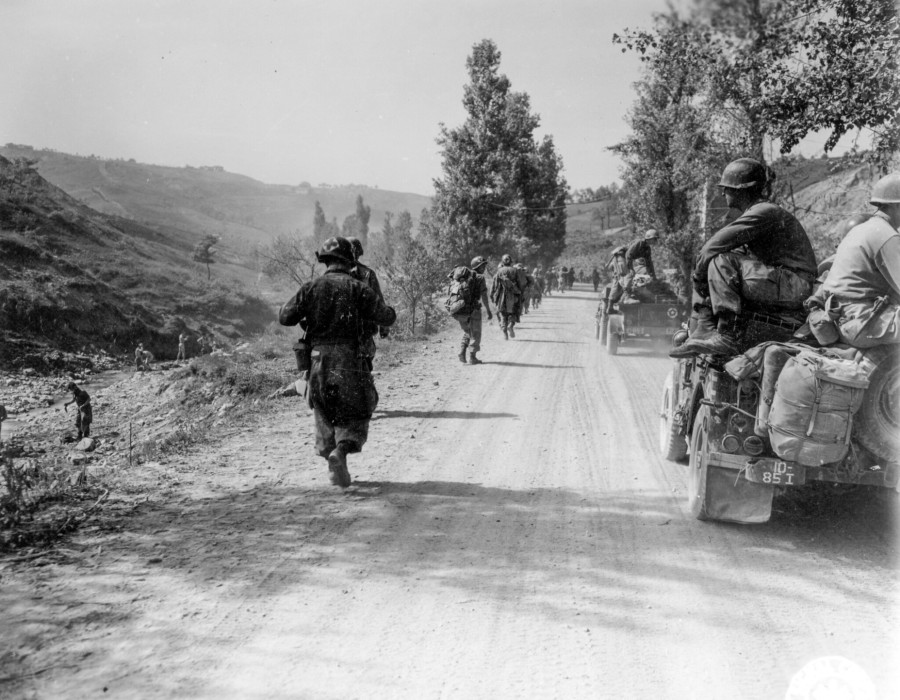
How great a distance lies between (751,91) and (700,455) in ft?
28.7

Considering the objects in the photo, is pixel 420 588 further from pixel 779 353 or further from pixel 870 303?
pixel 870 303

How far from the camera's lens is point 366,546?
15.0 feet

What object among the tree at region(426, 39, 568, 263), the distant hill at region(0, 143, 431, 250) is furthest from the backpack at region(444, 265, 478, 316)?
the distant hill at region(0, 143, 431, 250)

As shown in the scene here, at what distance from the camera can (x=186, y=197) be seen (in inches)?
6058

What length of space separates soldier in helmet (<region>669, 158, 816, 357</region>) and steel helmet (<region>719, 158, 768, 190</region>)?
7.2 inches

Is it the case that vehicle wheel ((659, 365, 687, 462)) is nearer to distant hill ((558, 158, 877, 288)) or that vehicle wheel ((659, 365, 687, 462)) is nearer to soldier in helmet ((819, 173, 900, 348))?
distant hill ((558, 158, 877, 288))

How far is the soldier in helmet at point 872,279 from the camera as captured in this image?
4051 mm

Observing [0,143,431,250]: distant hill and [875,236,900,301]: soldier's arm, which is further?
[0,143,431,250]: distant hill

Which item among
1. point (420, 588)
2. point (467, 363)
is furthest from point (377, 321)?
point (467, 363)

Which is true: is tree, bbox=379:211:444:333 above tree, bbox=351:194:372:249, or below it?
below

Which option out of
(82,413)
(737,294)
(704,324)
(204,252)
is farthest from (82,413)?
(204,252)

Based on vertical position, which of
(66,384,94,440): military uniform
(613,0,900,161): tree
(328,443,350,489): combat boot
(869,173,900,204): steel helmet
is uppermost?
(613,0,900,161): tree

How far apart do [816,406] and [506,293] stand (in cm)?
1272

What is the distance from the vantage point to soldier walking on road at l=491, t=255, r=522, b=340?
1633 centimetres
